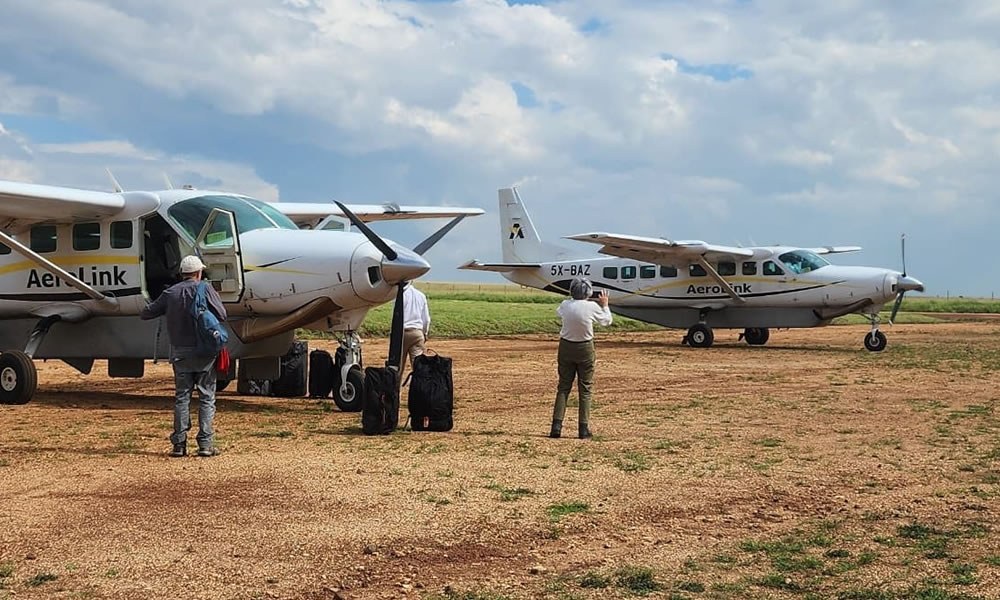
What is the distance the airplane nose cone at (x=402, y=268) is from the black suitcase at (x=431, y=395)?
1202 millimetres

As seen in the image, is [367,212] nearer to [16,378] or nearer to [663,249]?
[16,378]

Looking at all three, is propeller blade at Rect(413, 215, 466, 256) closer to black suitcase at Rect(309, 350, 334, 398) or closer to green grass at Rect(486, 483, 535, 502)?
black suitcase at Rect(309, 350, 334, 398)

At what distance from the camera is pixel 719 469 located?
777 cm

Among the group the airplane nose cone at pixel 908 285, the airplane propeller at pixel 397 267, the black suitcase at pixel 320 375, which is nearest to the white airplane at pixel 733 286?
the airplane nose cone at pixel 908 285

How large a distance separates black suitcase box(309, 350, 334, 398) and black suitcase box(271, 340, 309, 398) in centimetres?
31

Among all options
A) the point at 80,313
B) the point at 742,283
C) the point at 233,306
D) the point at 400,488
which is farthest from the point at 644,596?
the point at 742,283

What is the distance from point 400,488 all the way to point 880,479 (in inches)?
139

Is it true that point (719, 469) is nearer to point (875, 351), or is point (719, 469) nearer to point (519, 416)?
point (519, 416)

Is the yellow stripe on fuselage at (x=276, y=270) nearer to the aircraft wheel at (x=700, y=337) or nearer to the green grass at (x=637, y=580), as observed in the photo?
the green grass at (x=637, y=580)

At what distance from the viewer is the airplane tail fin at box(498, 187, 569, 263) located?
33375 mm

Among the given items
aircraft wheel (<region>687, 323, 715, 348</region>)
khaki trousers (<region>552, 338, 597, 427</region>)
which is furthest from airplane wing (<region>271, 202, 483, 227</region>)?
aircraft wheel (<region>687, 323, 715, 348</region>)

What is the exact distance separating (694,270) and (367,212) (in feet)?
48.4

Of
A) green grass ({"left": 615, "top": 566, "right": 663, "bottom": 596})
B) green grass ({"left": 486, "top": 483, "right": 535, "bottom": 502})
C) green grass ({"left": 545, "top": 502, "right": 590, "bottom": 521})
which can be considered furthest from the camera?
green grass ({"left": 486, "top": 483, "right": 535, "bottom": 502})

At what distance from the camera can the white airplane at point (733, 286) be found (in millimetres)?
26344
